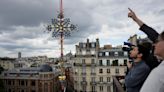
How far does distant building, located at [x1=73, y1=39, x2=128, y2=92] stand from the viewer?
1794 inches

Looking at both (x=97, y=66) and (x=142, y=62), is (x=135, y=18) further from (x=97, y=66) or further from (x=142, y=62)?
(x=97, y=66)

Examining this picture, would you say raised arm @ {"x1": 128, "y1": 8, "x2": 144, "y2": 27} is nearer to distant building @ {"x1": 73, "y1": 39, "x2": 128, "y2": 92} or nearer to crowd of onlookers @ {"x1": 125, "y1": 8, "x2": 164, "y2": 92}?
crowd of onlookers @ {"x1": 125, "y1": 8, "x2": 164, "y2": 92}

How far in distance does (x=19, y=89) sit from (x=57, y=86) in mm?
9273

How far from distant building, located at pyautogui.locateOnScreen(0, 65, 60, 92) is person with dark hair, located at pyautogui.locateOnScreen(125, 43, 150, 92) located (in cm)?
5511

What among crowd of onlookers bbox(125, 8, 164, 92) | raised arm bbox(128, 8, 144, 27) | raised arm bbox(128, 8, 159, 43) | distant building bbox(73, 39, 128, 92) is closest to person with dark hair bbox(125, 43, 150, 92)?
crowd of onlookers bbox(125, 8, 164, 92)

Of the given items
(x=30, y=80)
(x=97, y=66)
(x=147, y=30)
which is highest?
(x=147, y=30)

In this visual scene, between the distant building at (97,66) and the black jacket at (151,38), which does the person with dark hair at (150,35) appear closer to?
the black jacket at (151,38)

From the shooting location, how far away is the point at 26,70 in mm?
63406

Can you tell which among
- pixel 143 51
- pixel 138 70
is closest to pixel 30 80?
pixel 143 51

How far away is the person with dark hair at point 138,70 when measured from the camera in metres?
3.55

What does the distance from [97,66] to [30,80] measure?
19846mm

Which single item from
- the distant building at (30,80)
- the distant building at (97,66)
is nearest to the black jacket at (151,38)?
the distant building at (97,66)

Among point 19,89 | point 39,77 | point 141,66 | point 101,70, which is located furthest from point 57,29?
point 19,89

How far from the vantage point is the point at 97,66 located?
4616 cm
